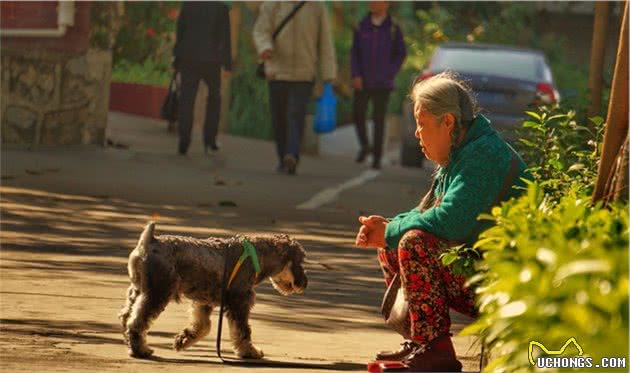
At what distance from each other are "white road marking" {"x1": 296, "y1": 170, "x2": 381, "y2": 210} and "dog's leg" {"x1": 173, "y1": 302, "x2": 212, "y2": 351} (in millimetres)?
7627

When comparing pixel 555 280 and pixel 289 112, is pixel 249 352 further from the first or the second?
pixel 289 112

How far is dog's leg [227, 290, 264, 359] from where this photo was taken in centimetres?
794

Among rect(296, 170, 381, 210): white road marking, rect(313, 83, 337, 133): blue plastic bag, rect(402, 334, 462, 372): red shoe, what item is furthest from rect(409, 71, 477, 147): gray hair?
rect(313, 83, 337, 133): blue plastic bag

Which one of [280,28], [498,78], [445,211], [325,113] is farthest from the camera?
[325,113]

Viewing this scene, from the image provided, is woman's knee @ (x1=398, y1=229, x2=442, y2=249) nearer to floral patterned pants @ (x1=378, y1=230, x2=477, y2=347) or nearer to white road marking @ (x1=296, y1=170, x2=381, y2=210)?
floral patterned pants @ (x1=378, y1=230, x2=477, y2=347)

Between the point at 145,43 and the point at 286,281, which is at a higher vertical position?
the point at 286,281

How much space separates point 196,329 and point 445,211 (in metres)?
1.51

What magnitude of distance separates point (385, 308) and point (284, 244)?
77 centimetres

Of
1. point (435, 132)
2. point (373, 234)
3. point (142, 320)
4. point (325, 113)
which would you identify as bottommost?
point (325, 113)

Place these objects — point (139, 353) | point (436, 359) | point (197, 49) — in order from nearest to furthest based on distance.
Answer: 1. point (436, 359)
2. point (139, 353)
3. point (197, 49)

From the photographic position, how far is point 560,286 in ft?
13.9

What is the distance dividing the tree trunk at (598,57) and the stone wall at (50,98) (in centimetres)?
729

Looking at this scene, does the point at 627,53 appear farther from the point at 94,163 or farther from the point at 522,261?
the point at 94,163

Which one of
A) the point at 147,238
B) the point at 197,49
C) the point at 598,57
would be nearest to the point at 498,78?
the point at 197,49
